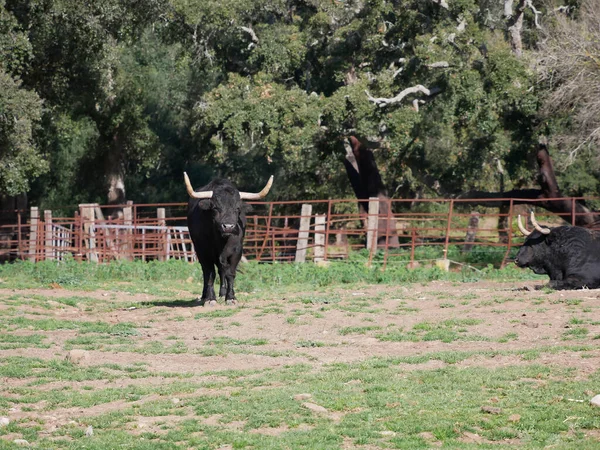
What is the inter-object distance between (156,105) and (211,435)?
32.3 m

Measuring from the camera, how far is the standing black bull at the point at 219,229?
15.8m

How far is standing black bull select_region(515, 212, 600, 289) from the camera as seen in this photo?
1631cm

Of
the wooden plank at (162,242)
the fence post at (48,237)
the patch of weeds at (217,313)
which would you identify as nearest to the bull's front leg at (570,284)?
the patch of weeds at (217,313)

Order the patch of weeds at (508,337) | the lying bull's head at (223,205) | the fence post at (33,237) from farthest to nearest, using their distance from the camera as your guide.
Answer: the fence post at (33,237)
the lying bull's head at (223,205)
the patch of weeds at (508,337)

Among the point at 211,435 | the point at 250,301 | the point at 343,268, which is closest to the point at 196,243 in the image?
the point at 250,301

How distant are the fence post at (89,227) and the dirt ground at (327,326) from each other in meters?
6.87

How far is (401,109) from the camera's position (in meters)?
29.7

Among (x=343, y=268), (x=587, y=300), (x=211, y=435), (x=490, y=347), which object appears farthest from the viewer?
(x=343, y=268)

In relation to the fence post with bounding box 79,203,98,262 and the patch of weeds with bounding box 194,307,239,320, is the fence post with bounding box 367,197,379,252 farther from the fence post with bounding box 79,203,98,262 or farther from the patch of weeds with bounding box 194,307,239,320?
the patch of weeds with bounding box 194,307,239,320

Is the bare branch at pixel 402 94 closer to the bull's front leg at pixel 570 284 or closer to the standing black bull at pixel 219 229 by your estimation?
the standing black bull at pixel 219 229

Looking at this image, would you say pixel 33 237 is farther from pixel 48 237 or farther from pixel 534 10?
pixel 534 10

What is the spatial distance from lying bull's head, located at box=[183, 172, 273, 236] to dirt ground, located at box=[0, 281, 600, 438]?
118cm

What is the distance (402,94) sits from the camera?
29656 mm

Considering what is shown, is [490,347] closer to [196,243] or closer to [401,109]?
[196,243]
